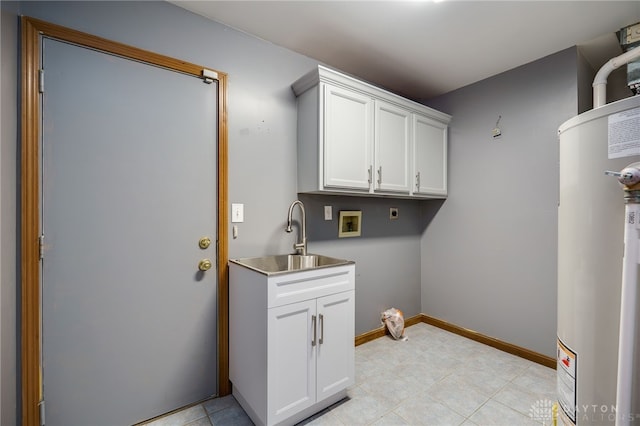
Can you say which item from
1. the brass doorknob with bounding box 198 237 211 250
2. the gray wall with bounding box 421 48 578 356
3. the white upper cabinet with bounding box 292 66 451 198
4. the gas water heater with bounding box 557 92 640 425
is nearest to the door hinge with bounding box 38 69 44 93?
the brass doorknob with bounding box 198 237 211 250

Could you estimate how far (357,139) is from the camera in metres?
2.21

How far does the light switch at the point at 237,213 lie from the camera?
1962 mm

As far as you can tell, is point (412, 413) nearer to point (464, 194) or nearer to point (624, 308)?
point (624, 308)

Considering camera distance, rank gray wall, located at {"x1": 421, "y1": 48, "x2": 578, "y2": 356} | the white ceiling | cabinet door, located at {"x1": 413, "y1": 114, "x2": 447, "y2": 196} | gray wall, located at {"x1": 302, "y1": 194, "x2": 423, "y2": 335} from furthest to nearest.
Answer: cabinet door, located at {"x1": 413, "y1": 114, "x2": 447, "y2": 196} < gray wall, located at {"x1": 302, "y1": 194, "x2": 423, "y2": 335} < gray wall, located at {"x1": 421, "y1": 48, "x2": 578, "y2": 356} < the white ceiling

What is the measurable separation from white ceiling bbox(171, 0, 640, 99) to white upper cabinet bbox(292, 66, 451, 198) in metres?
0.33

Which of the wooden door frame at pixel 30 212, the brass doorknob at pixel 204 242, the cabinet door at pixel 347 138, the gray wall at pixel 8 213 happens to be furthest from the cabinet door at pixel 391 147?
the gray wall at pixel 8 213

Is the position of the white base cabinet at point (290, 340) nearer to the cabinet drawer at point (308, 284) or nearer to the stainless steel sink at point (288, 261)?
the cabinet drawer at point (308, 284)

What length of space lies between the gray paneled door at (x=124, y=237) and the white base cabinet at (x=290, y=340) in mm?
284

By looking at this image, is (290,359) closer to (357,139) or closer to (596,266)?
(596,266)

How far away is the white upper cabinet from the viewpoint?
2045mm

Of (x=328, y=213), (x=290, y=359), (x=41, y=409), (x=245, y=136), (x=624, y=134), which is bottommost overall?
(x=41, y=409)

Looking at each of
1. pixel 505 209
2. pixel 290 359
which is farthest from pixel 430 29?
pixel 290 359

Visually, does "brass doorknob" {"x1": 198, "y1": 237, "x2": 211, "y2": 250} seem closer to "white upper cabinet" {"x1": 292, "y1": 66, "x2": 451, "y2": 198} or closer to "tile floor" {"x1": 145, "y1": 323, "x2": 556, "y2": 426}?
"white upper cabinet" {"x1": 292, "y1": 66, "x2": 451, "y2": 198}

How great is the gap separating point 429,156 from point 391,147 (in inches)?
22.7
